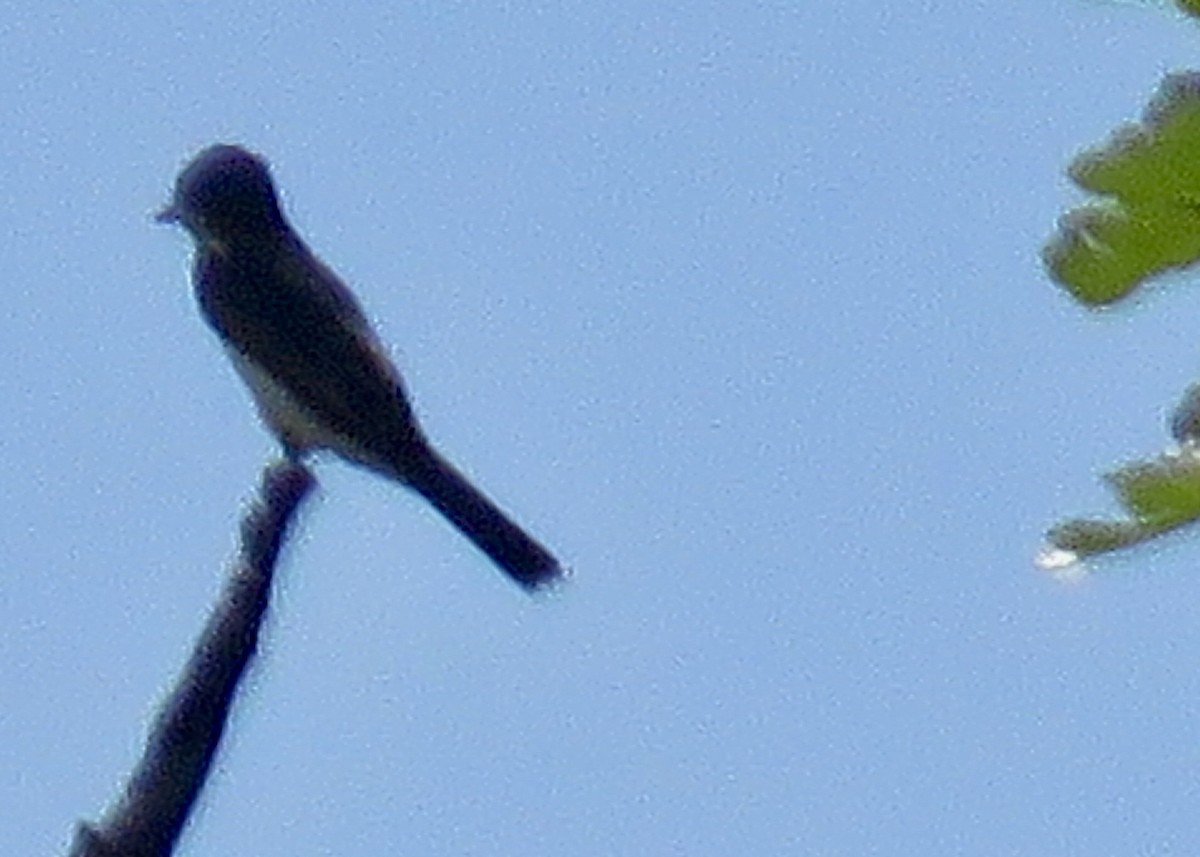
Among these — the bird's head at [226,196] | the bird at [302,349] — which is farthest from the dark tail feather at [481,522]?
the bird's head at [226,196]

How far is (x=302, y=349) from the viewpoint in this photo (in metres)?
2.63

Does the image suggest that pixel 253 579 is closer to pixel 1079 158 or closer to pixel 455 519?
pixel 1079 158

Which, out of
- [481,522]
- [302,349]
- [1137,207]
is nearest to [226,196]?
[481,522]

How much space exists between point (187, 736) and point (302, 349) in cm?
167

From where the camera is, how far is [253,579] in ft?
4.18

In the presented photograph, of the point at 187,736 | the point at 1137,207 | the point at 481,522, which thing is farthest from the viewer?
the point at 481,522

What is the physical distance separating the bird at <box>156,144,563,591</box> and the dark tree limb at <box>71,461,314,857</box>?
0.79 m

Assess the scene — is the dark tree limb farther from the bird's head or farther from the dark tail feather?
the dark tail feather

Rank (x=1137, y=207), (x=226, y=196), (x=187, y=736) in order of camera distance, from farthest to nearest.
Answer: (x=226, y=196)
(x=1137, y=207)
(x=187, y=736)

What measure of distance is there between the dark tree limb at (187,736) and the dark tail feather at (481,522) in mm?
2172

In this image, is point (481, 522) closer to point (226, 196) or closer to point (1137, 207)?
point (226, 196)

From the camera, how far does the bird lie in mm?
2470

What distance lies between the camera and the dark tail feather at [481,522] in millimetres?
3729

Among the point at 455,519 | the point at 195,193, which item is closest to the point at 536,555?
the point at 455,519
